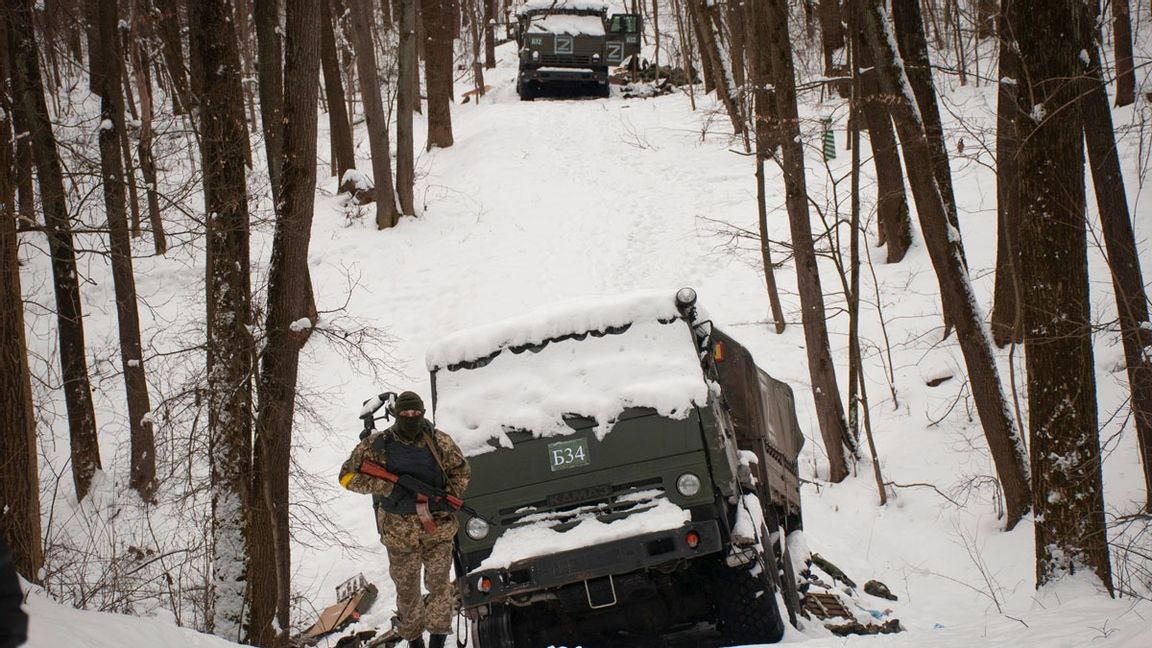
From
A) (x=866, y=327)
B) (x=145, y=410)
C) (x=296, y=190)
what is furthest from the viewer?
(x=866, y=327)

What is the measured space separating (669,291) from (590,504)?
1.77m

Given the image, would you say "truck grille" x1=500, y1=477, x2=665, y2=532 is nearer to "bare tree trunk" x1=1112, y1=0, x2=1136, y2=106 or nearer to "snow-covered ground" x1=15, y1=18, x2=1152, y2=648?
"snow-covered ground" x1=15, y1=18, x2=1152, y2=648

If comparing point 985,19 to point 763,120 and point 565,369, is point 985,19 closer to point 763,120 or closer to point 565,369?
point 763,120

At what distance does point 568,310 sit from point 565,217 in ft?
48.8

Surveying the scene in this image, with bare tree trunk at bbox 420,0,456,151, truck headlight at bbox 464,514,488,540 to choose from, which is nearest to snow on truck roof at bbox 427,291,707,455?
truck headlight at bbox 464,514,488,540

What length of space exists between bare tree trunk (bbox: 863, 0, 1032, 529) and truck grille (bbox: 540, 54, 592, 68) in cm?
2165

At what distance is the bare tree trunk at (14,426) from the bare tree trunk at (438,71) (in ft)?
62.9

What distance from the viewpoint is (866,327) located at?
16500 millimetres

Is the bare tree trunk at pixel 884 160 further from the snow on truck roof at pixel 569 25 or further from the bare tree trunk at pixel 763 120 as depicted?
the snow on truck roof at pixel 569 25

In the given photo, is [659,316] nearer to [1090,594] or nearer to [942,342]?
[1090,594]

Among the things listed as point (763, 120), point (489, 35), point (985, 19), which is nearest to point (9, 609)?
point (763, 120)

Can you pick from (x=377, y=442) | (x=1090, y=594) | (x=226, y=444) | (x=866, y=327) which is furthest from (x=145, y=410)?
(x=1090, y=594)

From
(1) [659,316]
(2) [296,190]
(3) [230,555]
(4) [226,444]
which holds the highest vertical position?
(2) [296,190]

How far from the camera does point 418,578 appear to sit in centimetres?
711
